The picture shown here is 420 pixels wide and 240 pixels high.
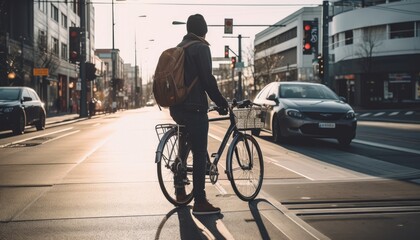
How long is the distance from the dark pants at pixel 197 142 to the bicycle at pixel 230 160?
0.19m

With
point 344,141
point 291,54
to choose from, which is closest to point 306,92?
point 344,141

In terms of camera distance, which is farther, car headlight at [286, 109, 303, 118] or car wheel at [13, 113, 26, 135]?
car wheel at [13, 113, 26, 135]

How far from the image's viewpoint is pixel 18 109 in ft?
56.2

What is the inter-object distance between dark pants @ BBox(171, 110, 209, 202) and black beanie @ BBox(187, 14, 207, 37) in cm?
82

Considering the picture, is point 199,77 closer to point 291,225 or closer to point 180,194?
point 180,194

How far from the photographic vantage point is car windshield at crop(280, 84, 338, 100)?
13.1 metres

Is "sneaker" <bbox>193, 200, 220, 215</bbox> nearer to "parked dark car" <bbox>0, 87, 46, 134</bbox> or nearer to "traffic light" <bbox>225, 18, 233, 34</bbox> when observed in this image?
"parked dark car" <bbox>0, 87, 46, 134</bbox>

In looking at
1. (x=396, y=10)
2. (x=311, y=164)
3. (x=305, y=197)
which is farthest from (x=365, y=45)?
(x=305, y=197)

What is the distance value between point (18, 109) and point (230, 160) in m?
13.3

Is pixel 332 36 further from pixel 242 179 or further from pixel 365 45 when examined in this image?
pixel 242 179

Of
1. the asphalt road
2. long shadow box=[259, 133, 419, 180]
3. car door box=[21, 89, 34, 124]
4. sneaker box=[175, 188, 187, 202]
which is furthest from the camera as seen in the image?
car door box=[21, 89, 34, 124]

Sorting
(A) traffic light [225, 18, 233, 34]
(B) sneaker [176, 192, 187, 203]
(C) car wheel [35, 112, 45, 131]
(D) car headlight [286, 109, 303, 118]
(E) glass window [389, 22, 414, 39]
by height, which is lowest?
(B) sneaker [176, 192, 187, 203]

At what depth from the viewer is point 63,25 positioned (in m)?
57.3

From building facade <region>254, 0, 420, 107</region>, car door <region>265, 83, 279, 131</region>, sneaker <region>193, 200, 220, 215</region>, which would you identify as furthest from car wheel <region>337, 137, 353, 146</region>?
building facade <region>254, 0, 420, 107</region>
